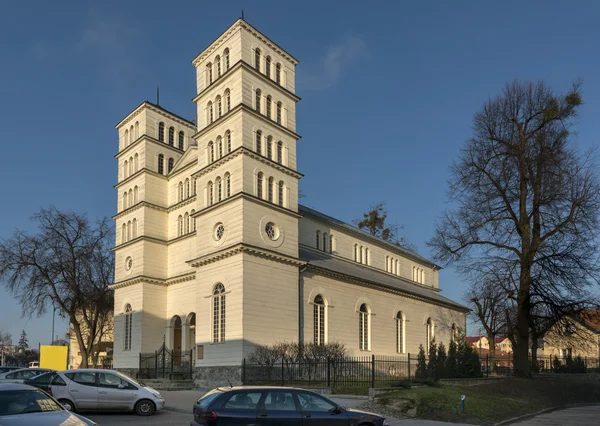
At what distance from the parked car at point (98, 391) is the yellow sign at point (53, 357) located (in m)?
34.9

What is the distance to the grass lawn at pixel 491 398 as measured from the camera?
19062mm

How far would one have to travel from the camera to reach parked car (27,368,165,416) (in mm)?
18219

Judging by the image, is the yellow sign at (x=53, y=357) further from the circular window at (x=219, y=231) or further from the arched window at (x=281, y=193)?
the arched window at (x=281, y=193)

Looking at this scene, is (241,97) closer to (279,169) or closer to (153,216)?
(279,169)

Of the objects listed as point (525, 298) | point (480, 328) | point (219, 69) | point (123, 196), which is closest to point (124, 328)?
point (123, 196)

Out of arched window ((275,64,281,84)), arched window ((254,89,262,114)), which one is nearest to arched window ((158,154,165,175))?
arched window ((254,89,262,114))

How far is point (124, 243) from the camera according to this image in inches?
1667

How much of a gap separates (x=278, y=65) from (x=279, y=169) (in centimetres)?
776

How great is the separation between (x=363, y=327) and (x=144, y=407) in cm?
2462

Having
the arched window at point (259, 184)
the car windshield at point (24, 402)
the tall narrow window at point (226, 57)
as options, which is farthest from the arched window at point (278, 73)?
the car windshield at point (24, 402)

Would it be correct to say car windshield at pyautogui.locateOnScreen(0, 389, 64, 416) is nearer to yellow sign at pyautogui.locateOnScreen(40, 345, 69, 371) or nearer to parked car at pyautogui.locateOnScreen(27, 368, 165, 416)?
parked car at pyautogui.locateOnScreen(27, 368, 165, 416)

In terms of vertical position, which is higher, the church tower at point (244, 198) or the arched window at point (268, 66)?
the arched window at point (268, 66)

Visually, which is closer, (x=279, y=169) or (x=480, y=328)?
(x=279, y=169)

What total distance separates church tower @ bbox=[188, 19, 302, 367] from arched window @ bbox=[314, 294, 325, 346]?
8.90ft
